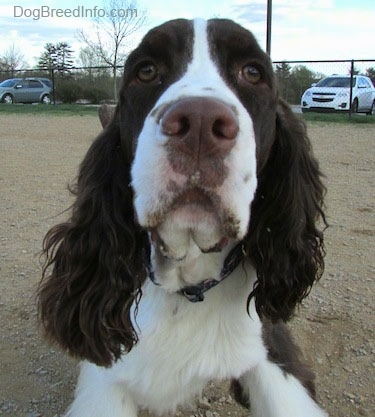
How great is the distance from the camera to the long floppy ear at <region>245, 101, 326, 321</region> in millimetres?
1958

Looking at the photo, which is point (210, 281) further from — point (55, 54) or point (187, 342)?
point (55, 54)

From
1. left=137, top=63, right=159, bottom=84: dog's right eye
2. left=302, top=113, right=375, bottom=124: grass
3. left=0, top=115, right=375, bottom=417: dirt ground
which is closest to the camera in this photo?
left=137, top=63, right=159, bottom=84: dog's right eye

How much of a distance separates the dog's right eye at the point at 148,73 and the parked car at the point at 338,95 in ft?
46.0

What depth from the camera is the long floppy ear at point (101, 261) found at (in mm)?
1955

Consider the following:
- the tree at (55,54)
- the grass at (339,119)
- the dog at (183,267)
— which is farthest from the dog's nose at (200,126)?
the tree at (55,54)

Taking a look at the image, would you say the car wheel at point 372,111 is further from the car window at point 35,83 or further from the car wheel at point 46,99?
the car window at point 35,83

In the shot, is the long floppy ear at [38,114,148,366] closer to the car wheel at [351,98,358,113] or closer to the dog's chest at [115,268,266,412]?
the dog's chest at [115,268,266,412]

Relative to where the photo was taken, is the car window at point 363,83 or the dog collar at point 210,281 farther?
the car window at point 363,83

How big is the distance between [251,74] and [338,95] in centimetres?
1426

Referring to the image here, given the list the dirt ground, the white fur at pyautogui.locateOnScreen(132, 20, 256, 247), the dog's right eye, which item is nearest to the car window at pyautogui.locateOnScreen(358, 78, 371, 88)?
the dirt ground

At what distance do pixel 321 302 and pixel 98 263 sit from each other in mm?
1747

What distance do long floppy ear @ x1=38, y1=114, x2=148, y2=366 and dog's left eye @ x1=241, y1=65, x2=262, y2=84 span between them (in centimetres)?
49

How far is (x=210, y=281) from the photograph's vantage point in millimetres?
1949

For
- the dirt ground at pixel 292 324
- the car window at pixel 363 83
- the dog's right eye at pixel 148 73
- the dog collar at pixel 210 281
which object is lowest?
the dirt ground at pixel 292 324
